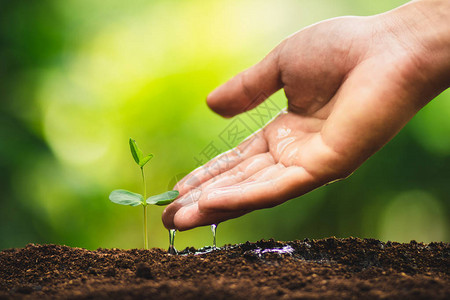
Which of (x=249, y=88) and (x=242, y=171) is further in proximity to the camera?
(x=249, y=88)

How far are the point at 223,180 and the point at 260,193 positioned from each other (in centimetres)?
37

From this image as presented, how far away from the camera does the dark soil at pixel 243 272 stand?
0.98 meters

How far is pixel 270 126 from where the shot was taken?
2.04 meters

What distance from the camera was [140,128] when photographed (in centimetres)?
356

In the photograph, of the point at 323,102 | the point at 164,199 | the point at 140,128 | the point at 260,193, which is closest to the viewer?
the point at 260,193

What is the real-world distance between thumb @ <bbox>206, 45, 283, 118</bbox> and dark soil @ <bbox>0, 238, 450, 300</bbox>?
0.78 metres

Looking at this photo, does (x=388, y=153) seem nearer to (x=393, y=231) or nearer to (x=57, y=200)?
(x=393, y=231)

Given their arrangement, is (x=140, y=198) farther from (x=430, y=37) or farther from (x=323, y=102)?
(x=430, y=37)

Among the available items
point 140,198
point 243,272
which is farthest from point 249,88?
point 243,272

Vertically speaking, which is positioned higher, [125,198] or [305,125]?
[305,125]

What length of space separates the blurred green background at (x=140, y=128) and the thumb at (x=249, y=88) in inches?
58.3

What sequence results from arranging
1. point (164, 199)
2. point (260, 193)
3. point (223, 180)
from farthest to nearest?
1. point (223, 180)
2. point (164, 199)
3. point (260, 193)

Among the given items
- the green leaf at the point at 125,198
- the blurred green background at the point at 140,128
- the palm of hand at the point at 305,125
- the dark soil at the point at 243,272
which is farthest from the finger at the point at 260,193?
the blurred green background at the point at 140,128

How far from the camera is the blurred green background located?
3148 mm
